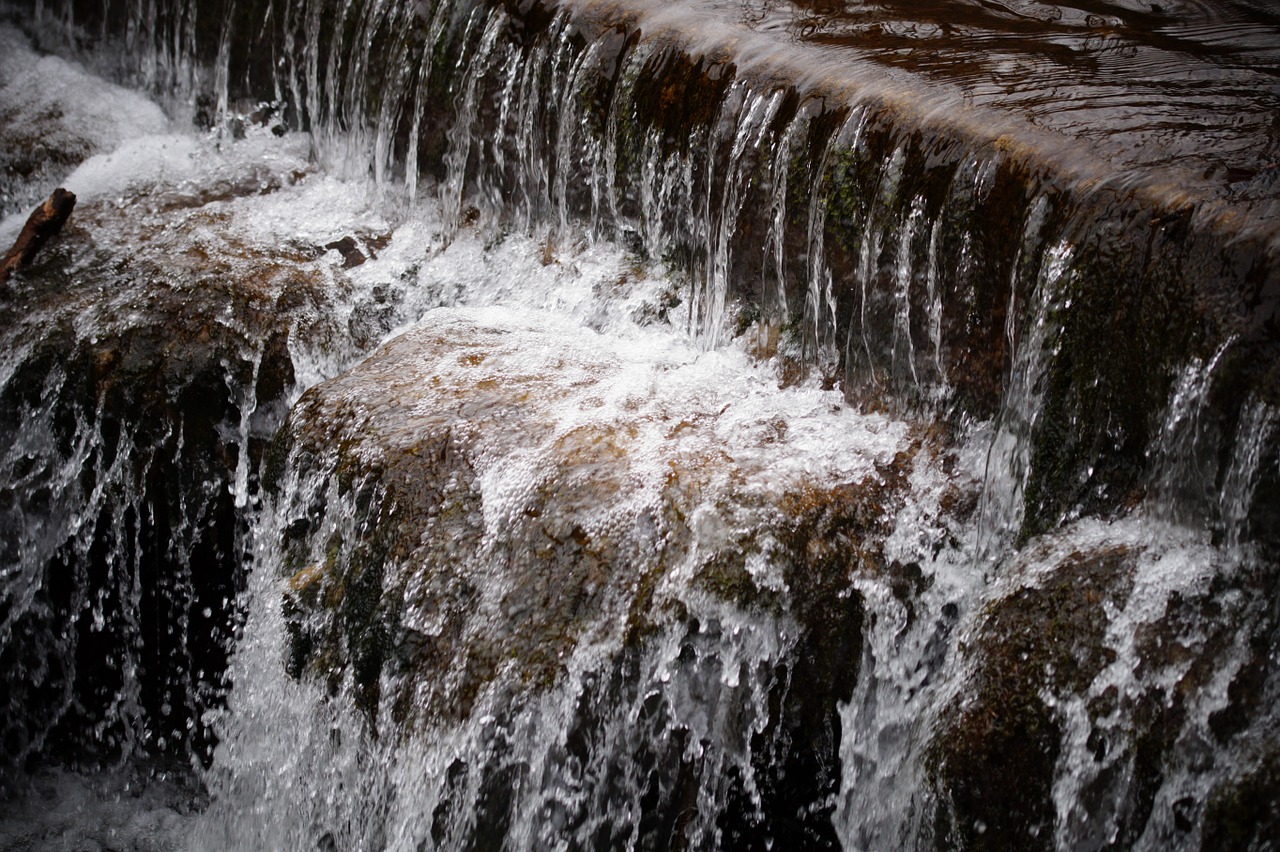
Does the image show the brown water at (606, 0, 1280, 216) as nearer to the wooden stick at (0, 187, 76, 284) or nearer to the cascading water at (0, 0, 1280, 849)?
the cascading water at (0, 0, 1280, 849)

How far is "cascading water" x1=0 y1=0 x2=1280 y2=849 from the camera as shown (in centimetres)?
272

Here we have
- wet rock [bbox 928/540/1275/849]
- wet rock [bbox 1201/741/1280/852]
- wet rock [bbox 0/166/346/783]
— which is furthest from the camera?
wet rock [bbox 0/166/346/783]

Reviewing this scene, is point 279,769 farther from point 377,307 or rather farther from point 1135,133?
point 1135,133

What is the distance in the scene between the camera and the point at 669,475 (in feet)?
10.5

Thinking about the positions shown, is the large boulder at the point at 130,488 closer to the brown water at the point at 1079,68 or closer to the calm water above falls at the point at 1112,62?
the brown water at the point at 1079,68

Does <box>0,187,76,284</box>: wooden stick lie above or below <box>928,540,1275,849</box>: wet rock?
above

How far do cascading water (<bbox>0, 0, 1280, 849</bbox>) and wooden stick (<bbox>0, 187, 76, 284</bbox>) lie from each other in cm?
7

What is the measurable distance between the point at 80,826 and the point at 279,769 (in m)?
1.20

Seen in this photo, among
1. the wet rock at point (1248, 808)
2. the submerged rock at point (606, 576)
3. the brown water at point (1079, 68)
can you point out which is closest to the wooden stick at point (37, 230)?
the submerged rock at point (606, 576)

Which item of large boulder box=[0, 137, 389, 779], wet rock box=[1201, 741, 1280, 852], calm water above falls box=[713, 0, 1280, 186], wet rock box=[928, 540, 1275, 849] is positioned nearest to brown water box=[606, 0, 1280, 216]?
calm water above falls box=[713, 0, 1280, 186]

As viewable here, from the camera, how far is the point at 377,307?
456 cm

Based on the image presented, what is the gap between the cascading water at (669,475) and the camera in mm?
2725

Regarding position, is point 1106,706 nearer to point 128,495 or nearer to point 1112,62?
point 1112,62

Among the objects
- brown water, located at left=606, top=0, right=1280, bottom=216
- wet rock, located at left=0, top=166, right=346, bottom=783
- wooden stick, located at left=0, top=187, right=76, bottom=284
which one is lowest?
wet rock, located at left=0, top=166, right=346, bottom=783
